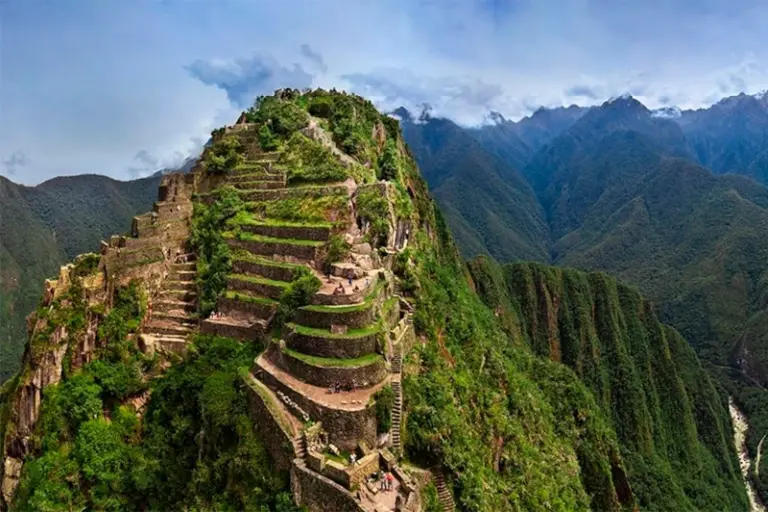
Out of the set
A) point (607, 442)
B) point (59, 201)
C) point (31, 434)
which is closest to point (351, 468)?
point (31, 434)

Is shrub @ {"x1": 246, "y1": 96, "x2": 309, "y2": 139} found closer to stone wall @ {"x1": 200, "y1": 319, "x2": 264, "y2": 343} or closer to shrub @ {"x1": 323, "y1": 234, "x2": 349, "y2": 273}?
shrub @ {"x1": 323, "y1": 234, "x2": 349, "y2": 273}

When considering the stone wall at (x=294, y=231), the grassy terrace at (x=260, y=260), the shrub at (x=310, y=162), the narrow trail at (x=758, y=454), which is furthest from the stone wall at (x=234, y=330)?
the narrow trail at (x=758, y=454)

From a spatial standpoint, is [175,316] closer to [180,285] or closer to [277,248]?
[180,285]

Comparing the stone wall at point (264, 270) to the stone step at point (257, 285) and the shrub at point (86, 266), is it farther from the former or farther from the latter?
the shrub at point (86, 266)

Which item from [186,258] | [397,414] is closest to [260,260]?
[186,258]

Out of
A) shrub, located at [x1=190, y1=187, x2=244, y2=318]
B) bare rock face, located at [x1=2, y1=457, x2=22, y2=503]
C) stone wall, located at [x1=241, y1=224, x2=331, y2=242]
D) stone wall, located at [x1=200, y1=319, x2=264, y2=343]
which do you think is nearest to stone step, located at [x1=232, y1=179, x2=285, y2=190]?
shrub, located at [x1=190, y1=187, x2=244, y2=318]

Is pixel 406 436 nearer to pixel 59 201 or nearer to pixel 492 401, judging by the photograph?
pixel 492 401
